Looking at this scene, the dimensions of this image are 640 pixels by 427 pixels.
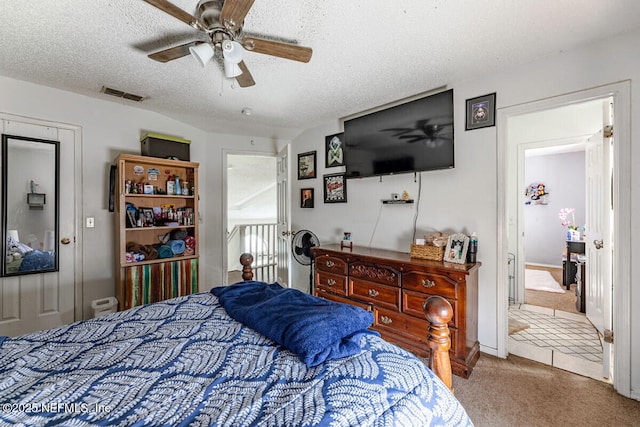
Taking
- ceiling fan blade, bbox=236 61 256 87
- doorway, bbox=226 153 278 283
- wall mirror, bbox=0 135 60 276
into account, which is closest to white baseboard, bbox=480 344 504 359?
ceiling fan blade, bbox=236 61 256 87

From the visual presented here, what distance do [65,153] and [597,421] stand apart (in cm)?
460

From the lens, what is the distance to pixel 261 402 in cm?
79

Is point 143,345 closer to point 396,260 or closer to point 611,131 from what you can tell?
point 396,260

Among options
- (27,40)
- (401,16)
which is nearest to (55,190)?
(27,40)

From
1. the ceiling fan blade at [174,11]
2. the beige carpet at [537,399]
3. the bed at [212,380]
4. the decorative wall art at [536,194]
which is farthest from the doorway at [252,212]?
the decorative wall art at [536,194]

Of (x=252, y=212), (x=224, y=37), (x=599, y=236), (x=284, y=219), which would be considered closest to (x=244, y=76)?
(x=224, y=37)

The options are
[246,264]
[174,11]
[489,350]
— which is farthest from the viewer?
[489,350]

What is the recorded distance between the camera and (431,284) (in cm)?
214

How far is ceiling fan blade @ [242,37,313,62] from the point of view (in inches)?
60.6

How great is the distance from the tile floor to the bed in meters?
1.89

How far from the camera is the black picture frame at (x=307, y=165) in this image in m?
3.80

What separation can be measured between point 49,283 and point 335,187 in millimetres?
3062

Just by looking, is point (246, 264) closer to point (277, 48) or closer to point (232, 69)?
point (232, 69)

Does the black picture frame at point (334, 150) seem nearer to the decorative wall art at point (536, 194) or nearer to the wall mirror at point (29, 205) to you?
the wall mirror at point (29, 205)
